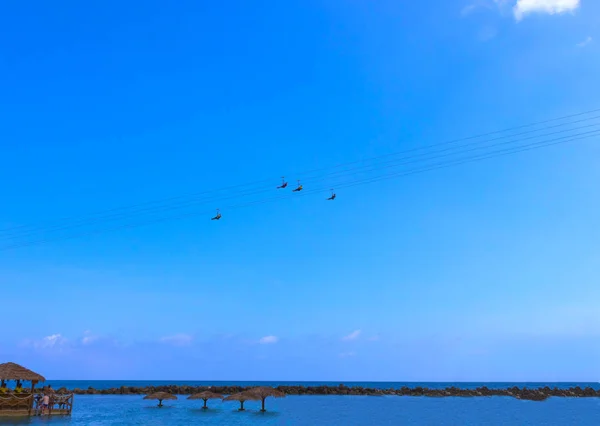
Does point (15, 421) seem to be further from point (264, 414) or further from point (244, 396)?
point (264, 414)

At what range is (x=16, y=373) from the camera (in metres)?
31.9

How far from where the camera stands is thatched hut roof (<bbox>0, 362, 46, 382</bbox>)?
31.3m

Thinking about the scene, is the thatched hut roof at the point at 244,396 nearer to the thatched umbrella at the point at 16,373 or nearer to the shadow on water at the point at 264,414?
the shadow on water at the point at 264,414

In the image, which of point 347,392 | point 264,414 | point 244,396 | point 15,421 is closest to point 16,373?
point 15,421

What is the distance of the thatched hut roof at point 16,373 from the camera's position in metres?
31.3

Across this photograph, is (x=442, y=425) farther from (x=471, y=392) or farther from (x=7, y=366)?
(x=471, y=392)

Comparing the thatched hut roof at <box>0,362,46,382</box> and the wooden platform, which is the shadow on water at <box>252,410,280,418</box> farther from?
the thatched hut roof at <box>0,362,46,382</box>

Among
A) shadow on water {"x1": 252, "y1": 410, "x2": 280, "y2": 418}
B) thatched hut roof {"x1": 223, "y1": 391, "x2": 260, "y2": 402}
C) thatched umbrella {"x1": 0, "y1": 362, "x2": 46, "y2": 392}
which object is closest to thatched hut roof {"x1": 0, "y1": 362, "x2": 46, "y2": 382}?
thatched umbrella {"x1": 0, "y1": 362, "x2": 46, "y2": 392}

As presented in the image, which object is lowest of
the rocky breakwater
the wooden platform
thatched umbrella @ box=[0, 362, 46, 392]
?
the rocky breakwater

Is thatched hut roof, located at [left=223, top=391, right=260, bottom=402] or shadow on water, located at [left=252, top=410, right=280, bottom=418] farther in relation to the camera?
shadow on water, located at [left=252, top=410, right=280, bottom=418]

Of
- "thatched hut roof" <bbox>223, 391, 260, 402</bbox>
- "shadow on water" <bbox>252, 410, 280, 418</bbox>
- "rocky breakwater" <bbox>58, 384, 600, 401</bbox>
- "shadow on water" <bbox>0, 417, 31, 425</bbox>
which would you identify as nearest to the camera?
"shadow on water" <bbox>0, 417, 31, 425</bbox>

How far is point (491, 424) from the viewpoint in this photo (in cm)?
4241

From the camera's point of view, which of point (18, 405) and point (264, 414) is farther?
point (264, 414)

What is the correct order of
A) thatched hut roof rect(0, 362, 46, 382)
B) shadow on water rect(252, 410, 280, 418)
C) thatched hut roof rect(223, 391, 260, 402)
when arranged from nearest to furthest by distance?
thatched hut roof rect(0, 362, 46, 382), thatched hut roof rect(223, 391, 260, 402), shadow on water rect(252, 410, 280, 418)
